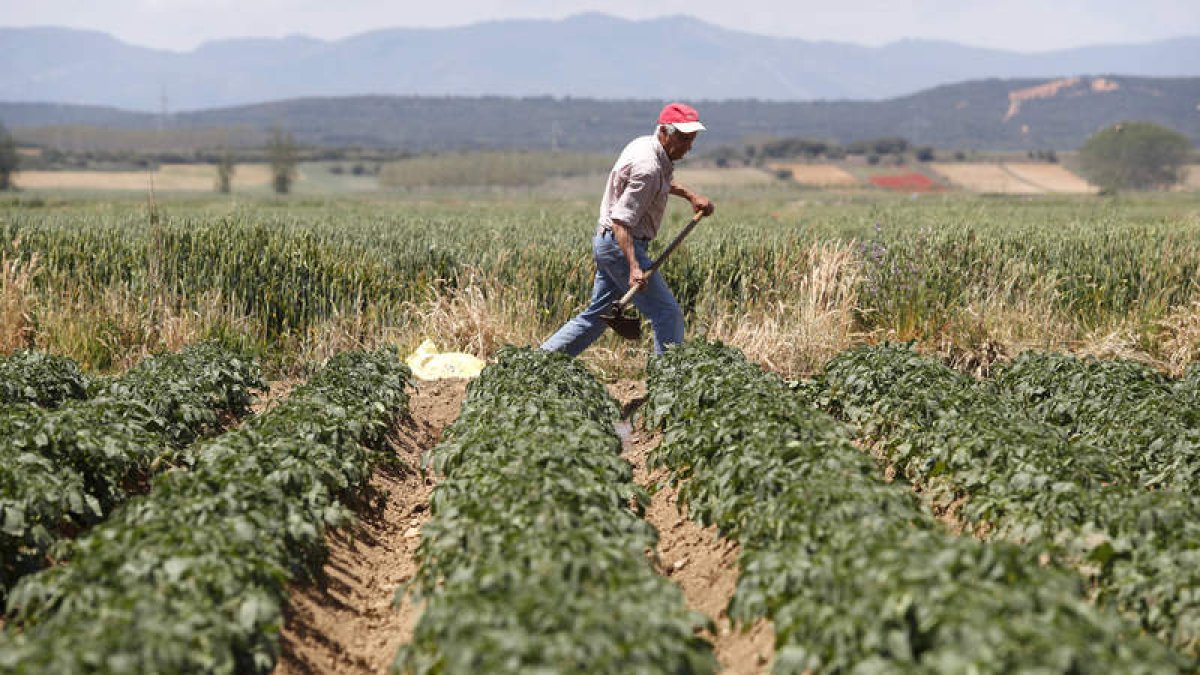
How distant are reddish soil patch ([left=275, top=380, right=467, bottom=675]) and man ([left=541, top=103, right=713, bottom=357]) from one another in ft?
6.34

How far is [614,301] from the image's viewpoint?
959cm

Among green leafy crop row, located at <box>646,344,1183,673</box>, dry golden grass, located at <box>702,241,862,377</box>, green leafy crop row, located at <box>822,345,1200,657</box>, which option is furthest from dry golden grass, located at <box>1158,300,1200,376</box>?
green leafy crop row, located at <box>646,344,1183,673</box>

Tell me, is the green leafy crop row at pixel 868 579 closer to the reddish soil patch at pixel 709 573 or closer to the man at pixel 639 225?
the reddish soil patch at pixel 709 573

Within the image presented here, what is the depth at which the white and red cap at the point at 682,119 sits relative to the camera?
8.65m

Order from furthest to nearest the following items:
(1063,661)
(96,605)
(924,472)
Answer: (924,472)
(96,605)
(1063,661)

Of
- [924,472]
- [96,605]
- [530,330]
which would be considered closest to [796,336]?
[530,330]

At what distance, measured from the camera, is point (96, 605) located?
13.5 ft

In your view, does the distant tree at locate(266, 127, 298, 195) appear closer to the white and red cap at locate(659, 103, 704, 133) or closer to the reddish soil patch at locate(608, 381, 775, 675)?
the white and red cap at locate(659, 103, 704, 133)

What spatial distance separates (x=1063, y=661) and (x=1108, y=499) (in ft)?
7.07

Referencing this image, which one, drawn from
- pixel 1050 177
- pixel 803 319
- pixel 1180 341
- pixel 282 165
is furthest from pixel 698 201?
pixel 282 165

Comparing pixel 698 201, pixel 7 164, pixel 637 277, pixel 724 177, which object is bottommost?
pixel 724 177

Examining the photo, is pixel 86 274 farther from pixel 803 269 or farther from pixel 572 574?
pixel 572 574

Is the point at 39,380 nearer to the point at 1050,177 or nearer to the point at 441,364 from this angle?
the point at 441,364

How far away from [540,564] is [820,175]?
12872cm
